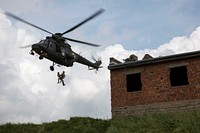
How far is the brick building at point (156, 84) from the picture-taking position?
23.2 meters

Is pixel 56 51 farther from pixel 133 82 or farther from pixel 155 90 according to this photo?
pixel 155 90

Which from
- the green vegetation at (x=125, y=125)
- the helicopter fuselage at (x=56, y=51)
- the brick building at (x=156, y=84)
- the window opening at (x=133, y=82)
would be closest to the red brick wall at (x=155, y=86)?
the brick building at (x=156, y=84)

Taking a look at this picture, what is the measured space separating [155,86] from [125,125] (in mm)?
3895

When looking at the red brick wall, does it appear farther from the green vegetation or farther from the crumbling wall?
the green vegetation

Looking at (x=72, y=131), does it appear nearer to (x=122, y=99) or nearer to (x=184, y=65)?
(x=122, y=99)

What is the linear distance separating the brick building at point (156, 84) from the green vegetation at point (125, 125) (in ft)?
3.07

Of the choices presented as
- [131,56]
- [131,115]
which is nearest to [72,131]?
[131,115]

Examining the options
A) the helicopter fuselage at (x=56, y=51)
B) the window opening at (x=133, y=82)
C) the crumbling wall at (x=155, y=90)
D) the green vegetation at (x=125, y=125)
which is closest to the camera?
the green vegetation at (x=125, y=125)

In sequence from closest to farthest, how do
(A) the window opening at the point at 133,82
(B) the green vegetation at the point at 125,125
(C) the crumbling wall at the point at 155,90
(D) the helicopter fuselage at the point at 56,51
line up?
1. (B) the green vegetation at the point at 125,125
2. (C) the crumbling wall at the point at 155,90
3. (D) the helicopter fuselage at the point at 56,51
4. (A) the window opening at the point at 133,82

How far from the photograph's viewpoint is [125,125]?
22500mm

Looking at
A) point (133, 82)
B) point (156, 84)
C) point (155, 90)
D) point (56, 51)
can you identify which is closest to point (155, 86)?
point (156, 84)

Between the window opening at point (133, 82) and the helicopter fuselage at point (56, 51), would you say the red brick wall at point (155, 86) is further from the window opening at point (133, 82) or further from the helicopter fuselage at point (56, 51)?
the helicopter fuselage at point (56, 51)

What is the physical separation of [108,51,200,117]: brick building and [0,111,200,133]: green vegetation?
94 cm

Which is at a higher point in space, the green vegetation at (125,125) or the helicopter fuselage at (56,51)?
the helicopter fuselage at (56,51)
